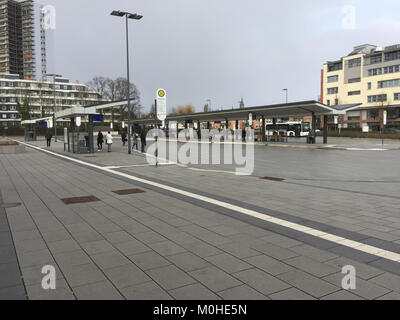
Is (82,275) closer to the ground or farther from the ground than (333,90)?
closer to the ground

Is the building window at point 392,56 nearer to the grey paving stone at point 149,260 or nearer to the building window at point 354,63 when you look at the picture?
the building window at point 354,63

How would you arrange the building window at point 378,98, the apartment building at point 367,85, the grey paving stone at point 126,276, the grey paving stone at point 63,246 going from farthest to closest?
the building window at point 378,98
the apartment building at point 367,85
the grey paving stone at point 63,246
the grey paving stone at point 126,276

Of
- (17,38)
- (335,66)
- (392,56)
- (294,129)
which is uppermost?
(17,38)

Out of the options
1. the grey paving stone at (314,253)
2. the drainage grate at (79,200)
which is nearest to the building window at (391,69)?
the drainage grate at (79,200)

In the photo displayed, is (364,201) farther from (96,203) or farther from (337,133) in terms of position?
(337,133)

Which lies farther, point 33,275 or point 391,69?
point 391,69

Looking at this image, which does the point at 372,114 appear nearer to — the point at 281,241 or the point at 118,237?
the point at 281,241

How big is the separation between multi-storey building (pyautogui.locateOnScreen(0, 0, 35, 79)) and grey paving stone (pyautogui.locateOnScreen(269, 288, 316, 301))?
537 feet

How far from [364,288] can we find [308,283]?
21.9 inches

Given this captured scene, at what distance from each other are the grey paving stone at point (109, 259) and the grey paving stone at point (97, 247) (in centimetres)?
12

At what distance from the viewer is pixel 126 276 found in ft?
12.4

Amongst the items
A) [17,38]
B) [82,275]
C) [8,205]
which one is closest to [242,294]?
[82,275]

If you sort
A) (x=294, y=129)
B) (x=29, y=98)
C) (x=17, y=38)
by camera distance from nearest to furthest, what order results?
1. (x=294, y=129)
2. (x=29, y=98)
3. (x=17, y=38)

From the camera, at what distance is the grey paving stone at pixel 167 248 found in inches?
179
